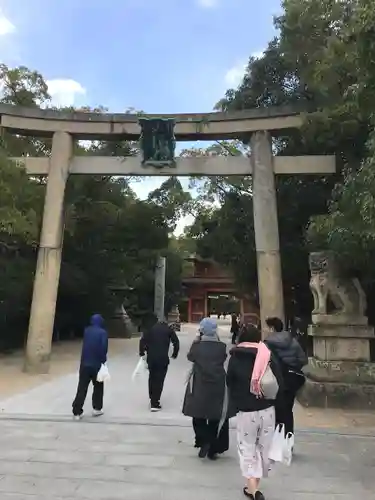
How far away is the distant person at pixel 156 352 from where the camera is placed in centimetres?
784

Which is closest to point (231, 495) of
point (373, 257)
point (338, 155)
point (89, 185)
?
point (373, 257)

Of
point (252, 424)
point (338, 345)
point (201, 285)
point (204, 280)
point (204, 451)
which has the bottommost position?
point (204, 451)

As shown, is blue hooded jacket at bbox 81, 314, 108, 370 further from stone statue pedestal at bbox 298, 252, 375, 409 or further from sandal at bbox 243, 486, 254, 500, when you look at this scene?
sandal at bbox 243, 486, 254, 500

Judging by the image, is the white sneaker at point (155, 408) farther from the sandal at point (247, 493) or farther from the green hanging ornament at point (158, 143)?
the green hanging ornament at point (158, 143)

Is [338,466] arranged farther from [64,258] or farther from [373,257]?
[64,258]

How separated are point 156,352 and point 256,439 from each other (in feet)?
12.4

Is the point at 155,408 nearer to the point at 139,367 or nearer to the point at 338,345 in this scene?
the point at 139,367

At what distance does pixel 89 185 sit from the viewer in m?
18.4

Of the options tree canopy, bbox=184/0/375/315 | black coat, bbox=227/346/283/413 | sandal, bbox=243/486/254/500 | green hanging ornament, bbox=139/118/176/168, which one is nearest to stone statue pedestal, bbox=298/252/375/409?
tree canopy, bbox=184/0/375/315

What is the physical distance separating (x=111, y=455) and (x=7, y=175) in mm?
6891

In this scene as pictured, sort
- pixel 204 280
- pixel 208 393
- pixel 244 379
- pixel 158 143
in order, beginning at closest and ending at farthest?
pixel 244 379, pixel 208 393, pixel 158 143, pixel 204 280

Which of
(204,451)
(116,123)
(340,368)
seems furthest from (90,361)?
(116,123)

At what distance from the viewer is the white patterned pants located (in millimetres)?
4145

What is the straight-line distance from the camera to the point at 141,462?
5.16m
